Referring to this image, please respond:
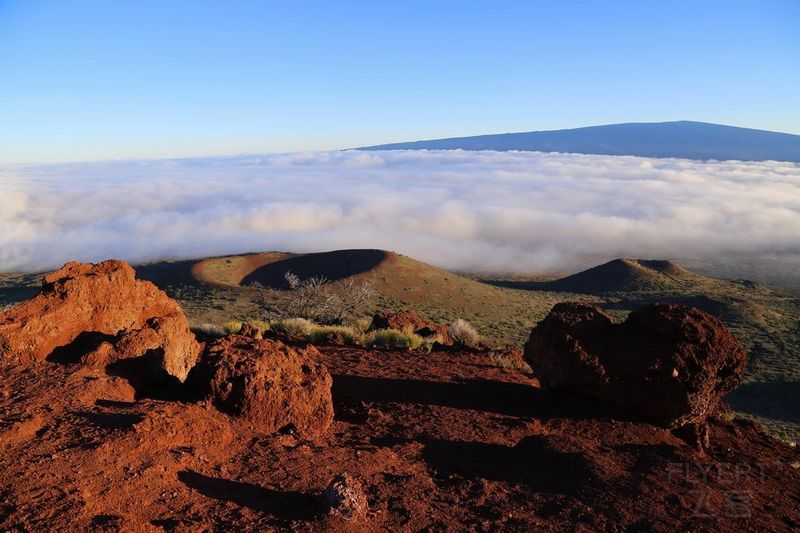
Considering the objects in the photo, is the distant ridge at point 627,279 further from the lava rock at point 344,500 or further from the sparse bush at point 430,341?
the lava rock at point 344,500

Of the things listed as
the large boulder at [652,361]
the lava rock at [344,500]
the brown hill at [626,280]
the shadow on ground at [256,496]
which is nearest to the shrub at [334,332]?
the large boulder at [652,361]

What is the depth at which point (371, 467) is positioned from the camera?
5316mm

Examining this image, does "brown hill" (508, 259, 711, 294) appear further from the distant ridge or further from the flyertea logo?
the flyertea logo

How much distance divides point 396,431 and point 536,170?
193712 millimetres

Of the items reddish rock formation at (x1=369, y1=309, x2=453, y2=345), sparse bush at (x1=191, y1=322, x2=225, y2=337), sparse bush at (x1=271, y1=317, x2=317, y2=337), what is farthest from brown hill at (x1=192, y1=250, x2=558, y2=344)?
sparse bush at (x1=191, y1=322, x2=225, y2=337)

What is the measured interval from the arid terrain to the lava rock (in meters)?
0.05

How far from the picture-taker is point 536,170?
191m

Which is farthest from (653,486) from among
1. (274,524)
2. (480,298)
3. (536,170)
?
(536,170)

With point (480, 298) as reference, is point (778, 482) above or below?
above

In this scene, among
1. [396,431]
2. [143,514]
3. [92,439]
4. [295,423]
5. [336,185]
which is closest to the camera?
[143,514]

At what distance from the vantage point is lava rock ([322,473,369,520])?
14.1 ft

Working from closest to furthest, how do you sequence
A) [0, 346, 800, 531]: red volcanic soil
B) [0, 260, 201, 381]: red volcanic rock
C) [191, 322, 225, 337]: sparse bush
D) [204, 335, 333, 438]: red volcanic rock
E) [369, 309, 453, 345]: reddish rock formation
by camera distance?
[0, 346, 800, 531]: red volcanic soil
[204, 335, 333, 438]: red volcanic rock
[0, 260, 201, 381]: red volcanic rock
[191, 322, 225, 337]: sparse bush
[369, 309, 453, 345]: reddish rock formation

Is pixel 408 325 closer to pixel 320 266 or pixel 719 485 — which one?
pixel 719 485

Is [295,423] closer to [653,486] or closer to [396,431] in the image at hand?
[396,431]
